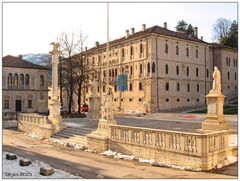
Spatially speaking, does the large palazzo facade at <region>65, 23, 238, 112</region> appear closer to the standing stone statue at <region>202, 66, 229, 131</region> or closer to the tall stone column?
the tall stone column

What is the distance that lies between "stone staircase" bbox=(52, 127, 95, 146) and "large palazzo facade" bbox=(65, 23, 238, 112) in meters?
24.2

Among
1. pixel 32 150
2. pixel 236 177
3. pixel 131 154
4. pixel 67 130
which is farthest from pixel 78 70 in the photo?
pixel 236 177

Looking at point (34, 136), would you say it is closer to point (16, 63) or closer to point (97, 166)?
point (97, 166)

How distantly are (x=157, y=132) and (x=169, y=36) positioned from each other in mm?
39492

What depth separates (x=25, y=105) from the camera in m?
54.7

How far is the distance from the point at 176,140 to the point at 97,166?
3468mm

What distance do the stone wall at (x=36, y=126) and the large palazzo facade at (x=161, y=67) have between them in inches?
768

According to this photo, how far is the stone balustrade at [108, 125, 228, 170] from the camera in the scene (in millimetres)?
12773

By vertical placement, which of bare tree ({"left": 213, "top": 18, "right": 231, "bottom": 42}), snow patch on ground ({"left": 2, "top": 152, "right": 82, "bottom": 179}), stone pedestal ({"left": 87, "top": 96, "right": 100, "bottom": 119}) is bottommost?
snow patch on ground ({"left": 2, "top": 152, "right": 82, "bottom": 179})

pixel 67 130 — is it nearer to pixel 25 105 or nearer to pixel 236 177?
pixel 236 177

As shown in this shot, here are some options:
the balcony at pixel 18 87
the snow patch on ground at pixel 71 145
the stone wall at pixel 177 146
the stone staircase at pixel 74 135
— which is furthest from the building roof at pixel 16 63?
the stone wall at pixel 177 146

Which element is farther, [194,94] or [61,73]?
[194,94]

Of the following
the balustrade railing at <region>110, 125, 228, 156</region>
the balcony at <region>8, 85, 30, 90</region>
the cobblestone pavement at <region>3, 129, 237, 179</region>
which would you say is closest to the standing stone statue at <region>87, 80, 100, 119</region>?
the cobblestone pavement at <region>3, 129, 237, 179</region>

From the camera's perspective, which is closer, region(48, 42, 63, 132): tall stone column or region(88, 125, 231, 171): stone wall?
region(88, 125, 231, 171): stone wall
